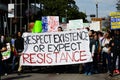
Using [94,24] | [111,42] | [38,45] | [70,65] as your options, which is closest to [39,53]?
[38,45]

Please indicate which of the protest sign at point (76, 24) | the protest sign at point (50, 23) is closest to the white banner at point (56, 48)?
the protest sign at point (76, 24)

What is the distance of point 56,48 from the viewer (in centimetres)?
1811

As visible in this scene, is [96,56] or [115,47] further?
[96,56]

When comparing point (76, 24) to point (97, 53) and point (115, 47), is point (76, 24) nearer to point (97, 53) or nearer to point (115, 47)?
point (97, 53)

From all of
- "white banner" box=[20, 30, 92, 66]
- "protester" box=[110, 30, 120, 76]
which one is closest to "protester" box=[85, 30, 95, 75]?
"white banner" box=[20, 30, 92, 66]

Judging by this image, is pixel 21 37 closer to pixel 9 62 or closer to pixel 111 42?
pixel 9 62

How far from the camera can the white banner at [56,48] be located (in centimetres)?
1788

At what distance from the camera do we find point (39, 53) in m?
18.2

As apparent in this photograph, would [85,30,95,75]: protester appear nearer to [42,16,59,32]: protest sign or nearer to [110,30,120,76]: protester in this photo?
[110,30,120,76]: protester

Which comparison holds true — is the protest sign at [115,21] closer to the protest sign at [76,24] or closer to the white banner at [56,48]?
the protest sign at [76,24]

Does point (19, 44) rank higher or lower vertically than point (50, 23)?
lower

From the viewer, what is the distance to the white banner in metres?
17.9

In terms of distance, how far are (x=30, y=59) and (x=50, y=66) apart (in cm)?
135

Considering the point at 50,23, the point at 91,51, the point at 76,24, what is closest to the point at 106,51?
the point at 91,51
